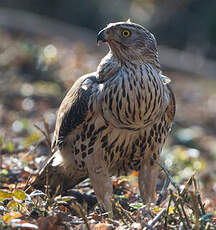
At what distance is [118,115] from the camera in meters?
4.21

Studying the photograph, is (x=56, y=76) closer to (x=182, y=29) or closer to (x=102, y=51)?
(x=102, y=51)

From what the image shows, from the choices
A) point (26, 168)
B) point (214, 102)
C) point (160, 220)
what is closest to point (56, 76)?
point (214, 102)

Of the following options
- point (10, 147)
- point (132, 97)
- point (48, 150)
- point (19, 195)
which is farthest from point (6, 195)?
point (48, 150)

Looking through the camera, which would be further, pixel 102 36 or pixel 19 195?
pixel 102 36

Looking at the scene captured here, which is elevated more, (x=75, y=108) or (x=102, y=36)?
(x=102, y=36)

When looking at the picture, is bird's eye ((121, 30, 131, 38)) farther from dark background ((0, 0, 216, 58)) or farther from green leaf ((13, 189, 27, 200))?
dark background ((0, 0, 216, 58))

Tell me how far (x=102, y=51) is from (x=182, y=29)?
3.69 m

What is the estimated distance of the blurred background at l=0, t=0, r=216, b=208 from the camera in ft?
21.8

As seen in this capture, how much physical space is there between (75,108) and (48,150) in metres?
1.69

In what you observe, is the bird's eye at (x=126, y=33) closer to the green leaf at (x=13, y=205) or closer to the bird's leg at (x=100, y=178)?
the bird's leg at (x=100, y=178)

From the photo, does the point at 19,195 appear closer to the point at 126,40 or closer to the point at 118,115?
the point at 118,115

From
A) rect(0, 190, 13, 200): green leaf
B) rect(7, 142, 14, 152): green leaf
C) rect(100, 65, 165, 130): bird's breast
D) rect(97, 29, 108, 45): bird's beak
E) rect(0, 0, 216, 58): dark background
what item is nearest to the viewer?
rect(0, 190, 13, 200): green leaf

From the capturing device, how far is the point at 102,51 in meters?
12.6

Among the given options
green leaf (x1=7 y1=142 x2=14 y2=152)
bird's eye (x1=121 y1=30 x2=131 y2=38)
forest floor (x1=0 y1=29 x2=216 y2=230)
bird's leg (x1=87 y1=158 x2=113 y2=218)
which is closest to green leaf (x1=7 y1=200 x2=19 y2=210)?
forest floor (x1=0 y1=29 x2=216 y2=230)
